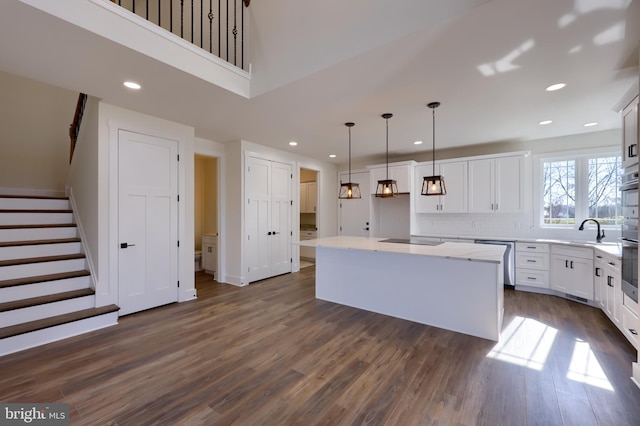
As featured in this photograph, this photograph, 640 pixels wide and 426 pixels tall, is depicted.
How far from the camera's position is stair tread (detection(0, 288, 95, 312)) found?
9.29 ft

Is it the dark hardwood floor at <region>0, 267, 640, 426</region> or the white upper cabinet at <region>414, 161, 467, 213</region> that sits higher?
the white upper cabinet at <region>414, 161, 467, 213</region>

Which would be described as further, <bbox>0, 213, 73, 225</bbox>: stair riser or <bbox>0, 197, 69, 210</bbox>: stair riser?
<bbox>0, 197, 69, 210</bbox>: stair riser

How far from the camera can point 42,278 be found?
320 cm

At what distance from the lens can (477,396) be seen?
2.02 meters

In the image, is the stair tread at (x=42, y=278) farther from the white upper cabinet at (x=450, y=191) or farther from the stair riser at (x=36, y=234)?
the white upper cabinet at (x=450, y=191)

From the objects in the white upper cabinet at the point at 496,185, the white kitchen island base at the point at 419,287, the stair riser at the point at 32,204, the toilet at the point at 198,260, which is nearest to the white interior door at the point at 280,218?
the white kitchen island base at the point at 419,287

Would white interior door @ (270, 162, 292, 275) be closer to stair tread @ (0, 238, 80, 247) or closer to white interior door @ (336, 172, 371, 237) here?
white interior door @ (336, 172, 371, 237)

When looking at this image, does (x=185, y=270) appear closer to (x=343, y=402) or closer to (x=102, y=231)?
(x=102, y=231)

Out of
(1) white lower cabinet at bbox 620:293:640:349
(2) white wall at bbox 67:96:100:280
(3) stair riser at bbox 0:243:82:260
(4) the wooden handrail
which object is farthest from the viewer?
(4) the wooden handrail

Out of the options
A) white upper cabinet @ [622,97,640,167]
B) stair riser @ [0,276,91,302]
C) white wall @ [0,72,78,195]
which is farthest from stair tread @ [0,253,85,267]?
white upper cabinet @ [622,97,640,167]

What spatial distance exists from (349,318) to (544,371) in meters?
1.94

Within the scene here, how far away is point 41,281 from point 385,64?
14.2 ft

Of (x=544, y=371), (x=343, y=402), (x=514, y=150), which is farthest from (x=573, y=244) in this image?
(x=343, y=402)

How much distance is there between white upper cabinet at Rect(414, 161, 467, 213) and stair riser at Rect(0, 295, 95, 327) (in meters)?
5.60
